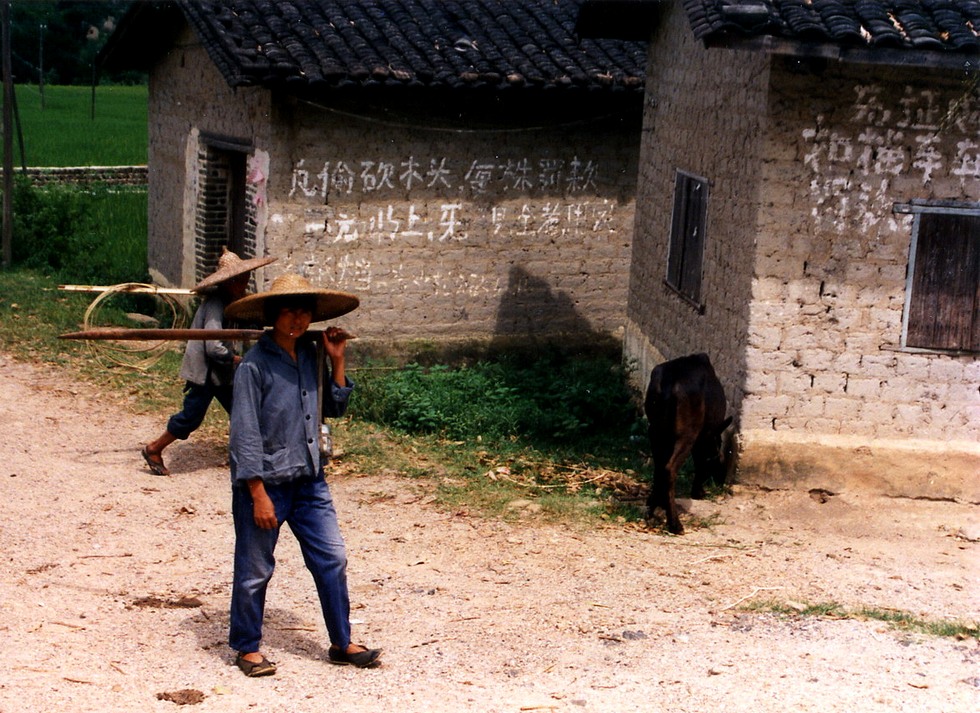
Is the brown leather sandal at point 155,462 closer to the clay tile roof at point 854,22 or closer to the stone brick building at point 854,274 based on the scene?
the stone brick building at point 854,274

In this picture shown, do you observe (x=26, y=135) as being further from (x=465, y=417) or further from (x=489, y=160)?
(x=465, y=417)

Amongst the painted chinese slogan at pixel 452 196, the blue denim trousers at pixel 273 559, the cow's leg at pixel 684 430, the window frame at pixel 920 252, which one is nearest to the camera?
the blue denim trousers at pixel 273 559

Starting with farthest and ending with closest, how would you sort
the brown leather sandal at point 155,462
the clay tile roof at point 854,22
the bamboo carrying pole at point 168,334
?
the brown leather sandal at point 155,462 → the clay tile roof at point 854,22 → the bamboo carrying pole at point 168,334

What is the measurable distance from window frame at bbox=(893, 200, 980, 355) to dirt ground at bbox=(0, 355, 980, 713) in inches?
43.1

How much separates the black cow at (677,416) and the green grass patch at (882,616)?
4.67 ft

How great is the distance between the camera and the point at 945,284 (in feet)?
28.0

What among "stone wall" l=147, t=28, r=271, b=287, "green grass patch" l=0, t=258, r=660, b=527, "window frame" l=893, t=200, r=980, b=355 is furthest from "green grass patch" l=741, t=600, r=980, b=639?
"stone wall" l=147, t=28, r=271, b=287

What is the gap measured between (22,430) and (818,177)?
6500mm

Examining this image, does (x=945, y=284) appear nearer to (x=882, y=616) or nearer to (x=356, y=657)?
(x=882, y=616)

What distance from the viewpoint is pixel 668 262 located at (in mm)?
10758

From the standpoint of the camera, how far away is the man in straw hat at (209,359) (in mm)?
8305

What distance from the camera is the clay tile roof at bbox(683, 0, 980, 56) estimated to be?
7418mm

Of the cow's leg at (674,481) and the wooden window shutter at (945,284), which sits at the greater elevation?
the wooden window shutter at (945,284)

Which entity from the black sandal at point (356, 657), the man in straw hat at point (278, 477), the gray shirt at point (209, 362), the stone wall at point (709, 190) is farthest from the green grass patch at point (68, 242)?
the black sandal at point (356, 657)
